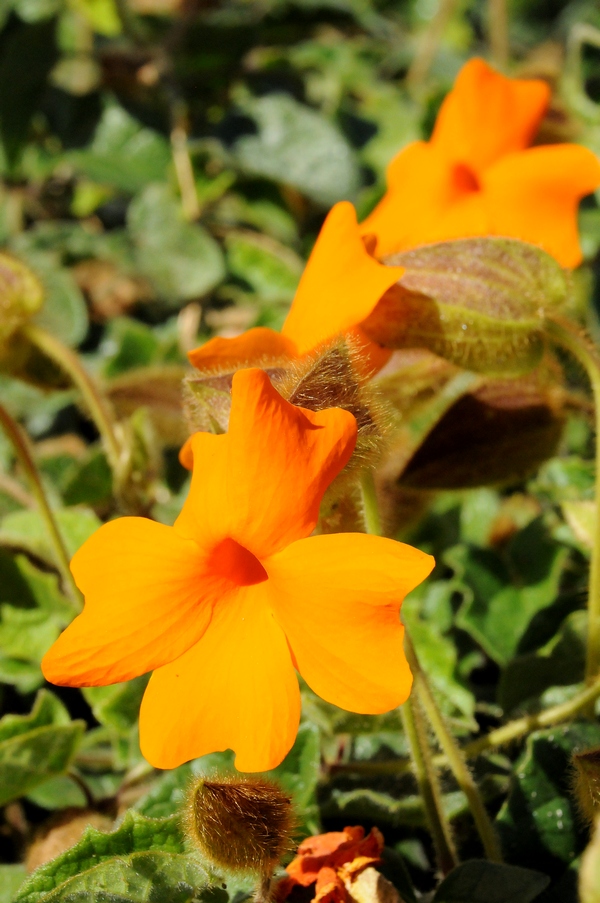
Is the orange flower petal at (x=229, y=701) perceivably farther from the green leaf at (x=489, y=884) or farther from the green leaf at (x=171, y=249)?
the green leaf at (x=171, y=249)

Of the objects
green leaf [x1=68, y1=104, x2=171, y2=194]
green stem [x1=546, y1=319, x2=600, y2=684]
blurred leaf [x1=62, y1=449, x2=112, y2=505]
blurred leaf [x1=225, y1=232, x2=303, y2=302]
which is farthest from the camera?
green leaf [x1=68, y1=104, x2=171, y2=194]

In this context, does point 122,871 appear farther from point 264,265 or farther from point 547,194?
point 264,265

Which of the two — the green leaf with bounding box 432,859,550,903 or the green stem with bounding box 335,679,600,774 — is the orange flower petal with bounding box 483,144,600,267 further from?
the green leaf with bounding box 432,859,550,903

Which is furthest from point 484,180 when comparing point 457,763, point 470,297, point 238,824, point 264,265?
point 238,824

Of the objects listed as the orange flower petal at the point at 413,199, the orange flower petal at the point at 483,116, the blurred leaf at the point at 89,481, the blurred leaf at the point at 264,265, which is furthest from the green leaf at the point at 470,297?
the blurred leaf at the point at 264,265

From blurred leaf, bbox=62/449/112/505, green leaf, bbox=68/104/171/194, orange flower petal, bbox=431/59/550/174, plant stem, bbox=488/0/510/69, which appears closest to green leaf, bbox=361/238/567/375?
orange flower petal, bbox=431/59/550/174

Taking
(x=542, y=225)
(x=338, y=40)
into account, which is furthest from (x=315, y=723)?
(x=338, y=40)

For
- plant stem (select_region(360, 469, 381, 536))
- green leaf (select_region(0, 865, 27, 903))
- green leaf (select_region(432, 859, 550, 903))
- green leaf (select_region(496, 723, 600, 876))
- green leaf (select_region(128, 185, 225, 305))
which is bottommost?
green leaf (select_region(0, 865, 27, 903))
